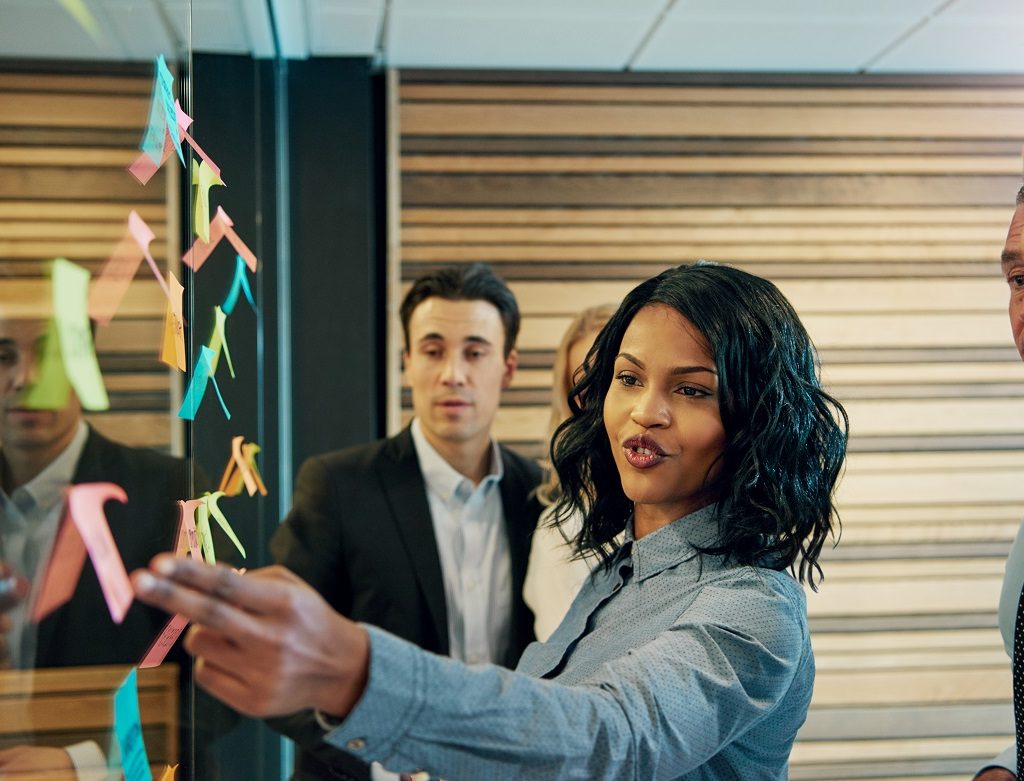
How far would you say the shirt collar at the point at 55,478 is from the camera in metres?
0.68

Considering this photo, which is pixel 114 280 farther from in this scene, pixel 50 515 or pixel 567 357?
pixel 567 357

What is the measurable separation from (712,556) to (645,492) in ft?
0.37

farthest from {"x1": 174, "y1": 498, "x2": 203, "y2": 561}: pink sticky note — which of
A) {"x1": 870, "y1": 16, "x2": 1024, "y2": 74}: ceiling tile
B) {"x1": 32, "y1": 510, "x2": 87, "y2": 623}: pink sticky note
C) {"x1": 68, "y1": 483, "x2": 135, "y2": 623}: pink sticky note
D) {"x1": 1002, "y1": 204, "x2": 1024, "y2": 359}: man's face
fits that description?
{"x1": 870, "y1": 16, "x2": 1024, "y2": 74}: ceiling tile

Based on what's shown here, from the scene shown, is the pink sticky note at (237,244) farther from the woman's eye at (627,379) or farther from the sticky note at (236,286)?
the woman's eye at (627,379)

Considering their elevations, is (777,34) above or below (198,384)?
above

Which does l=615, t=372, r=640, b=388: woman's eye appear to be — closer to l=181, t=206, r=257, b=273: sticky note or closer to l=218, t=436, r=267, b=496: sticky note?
l=181, t=206, r=257, b=273: sticky note

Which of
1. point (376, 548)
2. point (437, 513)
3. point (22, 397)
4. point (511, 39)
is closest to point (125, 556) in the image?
point (22, 397)

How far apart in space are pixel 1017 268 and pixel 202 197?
124 centimetres

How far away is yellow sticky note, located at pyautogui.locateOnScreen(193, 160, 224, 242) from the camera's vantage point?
1292 mm

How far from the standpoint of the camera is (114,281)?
2.84 ft

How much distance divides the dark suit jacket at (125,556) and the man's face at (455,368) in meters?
1.33

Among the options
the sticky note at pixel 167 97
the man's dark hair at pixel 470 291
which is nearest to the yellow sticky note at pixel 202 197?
the sticky note at pixel 167 97

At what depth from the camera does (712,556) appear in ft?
4.23

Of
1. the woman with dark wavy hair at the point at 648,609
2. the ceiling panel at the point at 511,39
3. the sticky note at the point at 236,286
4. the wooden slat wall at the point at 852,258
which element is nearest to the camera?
the woman with dark wavy hair at the point at 648,609
